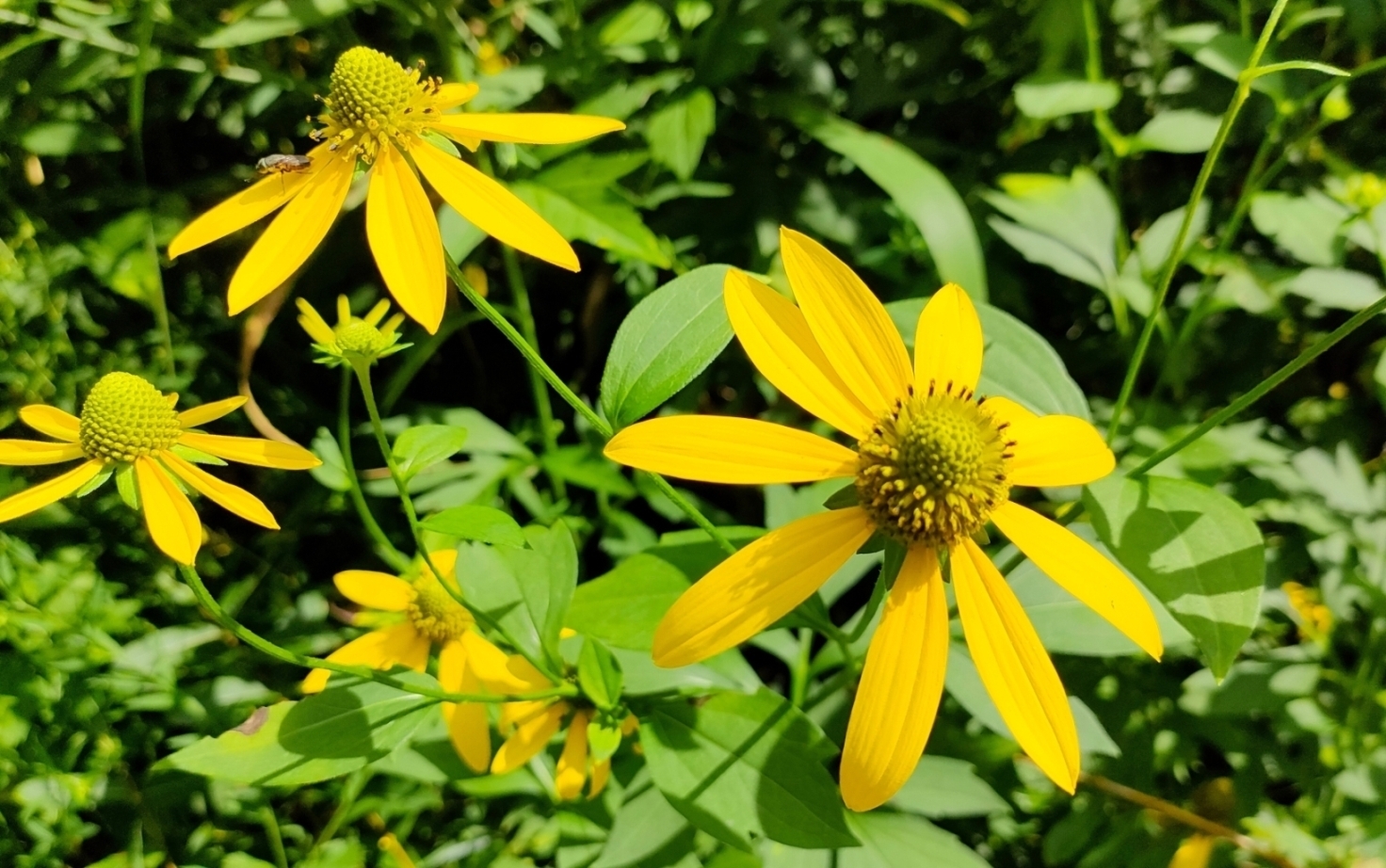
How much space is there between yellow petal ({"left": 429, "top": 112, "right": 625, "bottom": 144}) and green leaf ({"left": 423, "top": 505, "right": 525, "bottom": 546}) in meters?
0.30

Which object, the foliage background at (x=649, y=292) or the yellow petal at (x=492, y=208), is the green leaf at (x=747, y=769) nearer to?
the foliage background at (x=649, y=292)

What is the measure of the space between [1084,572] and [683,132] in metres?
0.80

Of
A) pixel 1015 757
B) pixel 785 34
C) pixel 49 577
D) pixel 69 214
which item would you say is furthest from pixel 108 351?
pixel 1015 757

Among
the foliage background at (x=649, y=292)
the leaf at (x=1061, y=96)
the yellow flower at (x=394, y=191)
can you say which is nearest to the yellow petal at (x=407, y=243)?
the yellow flower at (x=394, y=191)

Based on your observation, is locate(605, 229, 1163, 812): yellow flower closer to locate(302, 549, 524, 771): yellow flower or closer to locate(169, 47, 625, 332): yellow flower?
locate(169, 47, 625, 332): yellow flower

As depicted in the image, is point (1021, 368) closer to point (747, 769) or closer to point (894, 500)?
point (894, 500)

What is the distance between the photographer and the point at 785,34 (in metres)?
1.43

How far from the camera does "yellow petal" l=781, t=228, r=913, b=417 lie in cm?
69

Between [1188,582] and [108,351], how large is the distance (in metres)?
1.36

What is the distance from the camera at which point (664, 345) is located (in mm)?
792

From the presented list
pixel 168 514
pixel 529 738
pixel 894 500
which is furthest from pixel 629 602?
pixel 168 514

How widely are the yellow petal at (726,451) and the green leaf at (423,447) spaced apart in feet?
0.72

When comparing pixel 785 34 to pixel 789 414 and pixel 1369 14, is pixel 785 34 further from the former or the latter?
pixel 1369 14

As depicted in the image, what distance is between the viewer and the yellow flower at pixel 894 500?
645 mm
